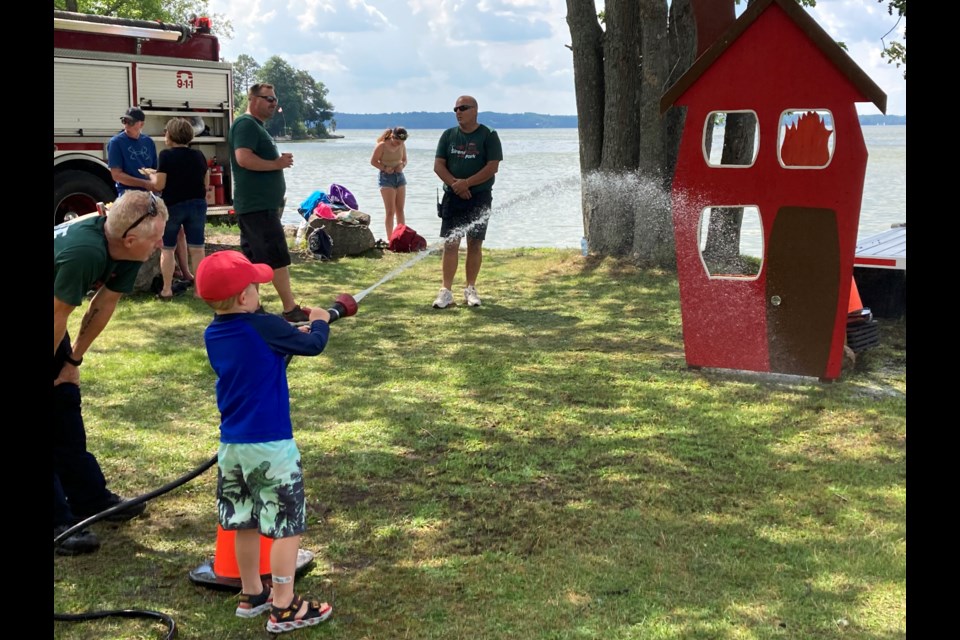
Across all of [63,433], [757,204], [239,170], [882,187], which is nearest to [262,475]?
[63,433]

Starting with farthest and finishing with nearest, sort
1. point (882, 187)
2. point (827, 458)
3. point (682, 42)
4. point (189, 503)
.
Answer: point (882, 187) < point (682, 42) < point (827, 458) < point (189, 503)

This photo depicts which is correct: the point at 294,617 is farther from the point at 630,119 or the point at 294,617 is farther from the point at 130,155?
the point at 630,119

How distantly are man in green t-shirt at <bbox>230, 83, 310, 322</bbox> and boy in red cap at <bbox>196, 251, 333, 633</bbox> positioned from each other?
461 centimetres

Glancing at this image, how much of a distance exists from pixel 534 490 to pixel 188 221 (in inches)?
238

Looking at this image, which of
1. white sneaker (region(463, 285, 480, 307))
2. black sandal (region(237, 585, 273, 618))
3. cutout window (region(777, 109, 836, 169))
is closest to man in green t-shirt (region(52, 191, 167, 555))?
black sandal (region(237, 585, 273, 618))

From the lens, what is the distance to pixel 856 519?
14.0ft

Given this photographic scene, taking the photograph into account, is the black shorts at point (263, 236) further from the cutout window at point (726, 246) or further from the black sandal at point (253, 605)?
the cutout window at point (726, 246)

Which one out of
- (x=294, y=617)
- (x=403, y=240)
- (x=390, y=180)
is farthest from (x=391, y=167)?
(x=294, y=617)

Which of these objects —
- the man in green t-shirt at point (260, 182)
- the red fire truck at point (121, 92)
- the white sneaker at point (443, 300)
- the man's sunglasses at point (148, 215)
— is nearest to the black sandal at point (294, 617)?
the man's sunglasses at point (148, 215)

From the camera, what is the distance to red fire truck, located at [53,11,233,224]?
36.5 feet

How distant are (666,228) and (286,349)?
8.36 metres

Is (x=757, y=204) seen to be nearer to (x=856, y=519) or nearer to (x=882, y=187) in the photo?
(x=856, y=519)

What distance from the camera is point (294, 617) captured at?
3398 millimetres

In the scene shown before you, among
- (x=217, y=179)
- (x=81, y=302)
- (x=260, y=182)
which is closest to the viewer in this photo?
(x=81, y=302)
